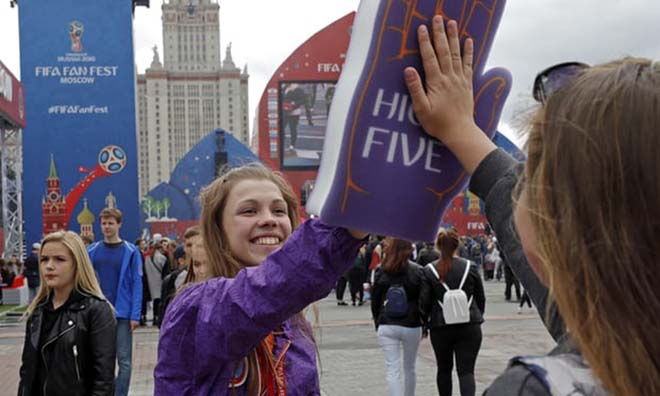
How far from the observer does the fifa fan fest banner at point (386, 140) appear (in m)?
1.37

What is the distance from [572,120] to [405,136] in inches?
21.1

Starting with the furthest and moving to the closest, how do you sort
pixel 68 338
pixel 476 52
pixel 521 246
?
pixel 68 338, pixel 476 52, pixel 521 246

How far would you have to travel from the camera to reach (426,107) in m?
1.39

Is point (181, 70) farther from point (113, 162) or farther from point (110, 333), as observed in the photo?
point (110, 333)

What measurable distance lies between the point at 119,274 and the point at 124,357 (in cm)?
72

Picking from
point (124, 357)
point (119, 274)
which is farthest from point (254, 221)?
point (119, 274)

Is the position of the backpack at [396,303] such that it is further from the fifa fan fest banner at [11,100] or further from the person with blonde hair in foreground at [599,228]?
the fifa fan fest banner at [11,100]

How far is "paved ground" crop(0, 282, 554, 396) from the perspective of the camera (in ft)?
25.5

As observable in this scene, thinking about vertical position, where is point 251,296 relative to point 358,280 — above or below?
above

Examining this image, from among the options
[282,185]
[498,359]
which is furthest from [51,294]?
[498,359]

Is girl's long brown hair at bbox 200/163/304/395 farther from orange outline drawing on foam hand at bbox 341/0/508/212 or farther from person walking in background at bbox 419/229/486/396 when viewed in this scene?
person walking in background at bbox 419/229/486/396

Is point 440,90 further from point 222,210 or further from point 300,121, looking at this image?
point 300,121

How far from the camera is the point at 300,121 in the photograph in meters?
31.2

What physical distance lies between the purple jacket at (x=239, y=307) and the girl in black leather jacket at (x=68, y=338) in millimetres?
2083
